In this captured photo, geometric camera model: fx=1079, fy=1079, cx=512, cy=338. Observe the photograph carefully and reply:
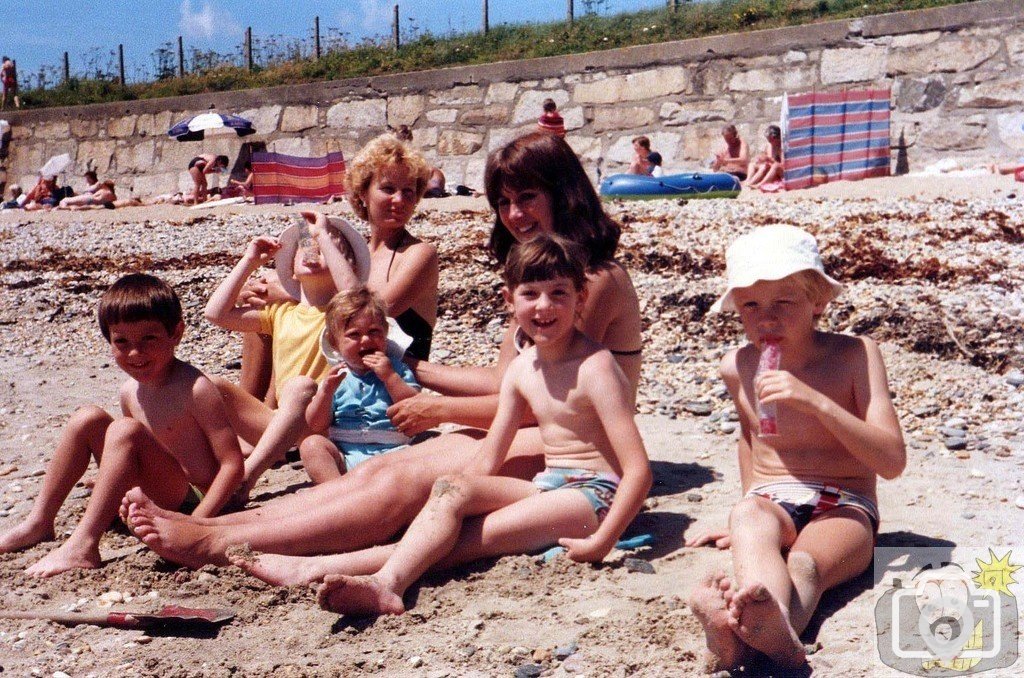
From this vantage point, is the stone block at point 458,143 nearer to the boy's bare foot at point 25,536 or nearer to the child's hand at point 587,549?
the boy's bare foot at point 25,536

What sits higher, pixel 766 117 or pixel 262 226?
pixel 766 117

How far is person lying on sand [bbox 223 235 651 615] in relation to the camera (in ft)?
10.9

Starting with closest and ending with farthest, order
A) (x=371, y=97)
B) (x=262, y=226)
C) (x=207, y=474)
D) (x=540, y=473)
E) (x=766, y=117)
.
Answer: (x=540, y=473) → (x=207, y=474) → (x=262, y=226) → (x=766, y=117) → (x=371, y=97)

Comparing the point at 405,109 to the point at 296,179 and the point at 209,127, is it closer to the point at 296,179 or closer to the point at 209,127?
the point at 296,179

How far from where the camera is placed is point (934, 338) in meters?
5.91

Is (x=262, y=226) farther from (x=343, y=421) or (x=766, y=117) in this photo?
(x=343, y=421)

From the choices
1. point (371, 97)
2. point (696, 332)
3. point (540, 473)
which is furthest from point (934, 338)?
point (371, 97)

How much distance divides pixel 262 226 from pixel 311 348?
8558 millimetres

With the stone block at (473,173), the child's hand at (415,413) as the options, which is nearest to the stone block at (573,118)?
the stone block at (473,173)

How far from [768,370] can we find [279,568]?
1.60m

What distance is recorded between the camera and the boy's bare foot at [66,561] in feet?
11.6

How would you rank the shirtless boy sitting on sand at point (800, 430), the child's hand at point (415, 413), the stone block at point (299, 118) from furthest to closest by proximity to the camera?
the stone block at point (299, 118), the child's hand at point (415, 413), the shirtless boy sitting on sand at point (800, 430)

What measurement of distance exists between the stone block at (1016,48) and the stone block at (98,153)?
1752cm

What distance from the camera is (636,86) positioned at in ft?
55.2
